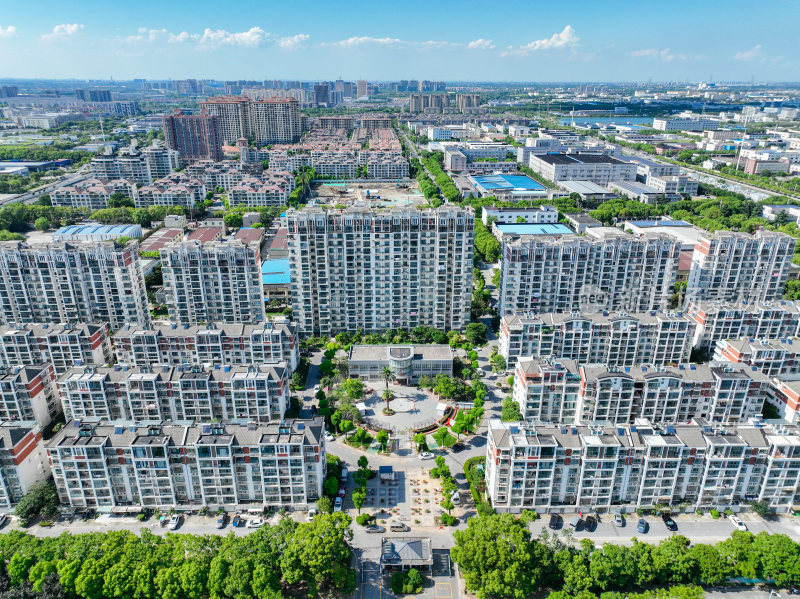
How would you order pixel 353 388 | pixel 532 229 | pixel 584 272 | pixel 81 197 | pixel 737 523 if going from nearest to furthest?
1. pixel 737 523
2. pixel 353 388
3. pixel 584 272
4. pixel 532 229
5. pixel 81 197

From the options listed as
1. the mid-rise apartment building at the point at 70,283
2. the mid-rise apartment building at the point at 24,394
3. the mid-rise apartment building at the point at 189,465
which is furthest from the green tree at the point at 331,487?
the mid-rise apartment building at the point at 70,283

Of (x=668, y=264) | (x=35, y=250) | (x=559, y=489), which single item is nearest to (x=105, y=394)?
(x=35, y=250)

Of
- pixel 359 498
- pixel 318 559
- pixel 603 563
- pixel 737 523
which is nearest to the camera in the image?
pixel 318 559

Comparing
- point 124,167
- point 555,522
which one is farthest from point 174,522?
point 124,167

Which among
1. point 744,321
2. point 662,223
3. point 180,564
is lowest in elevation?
point 180,564

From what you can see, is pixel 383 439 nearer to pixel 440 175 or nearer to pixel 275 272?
pixel 275 272

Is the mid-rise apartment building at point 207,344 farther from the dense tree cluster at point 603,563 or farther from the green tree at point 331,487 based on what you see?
the dense tree cluster at point 603,563
